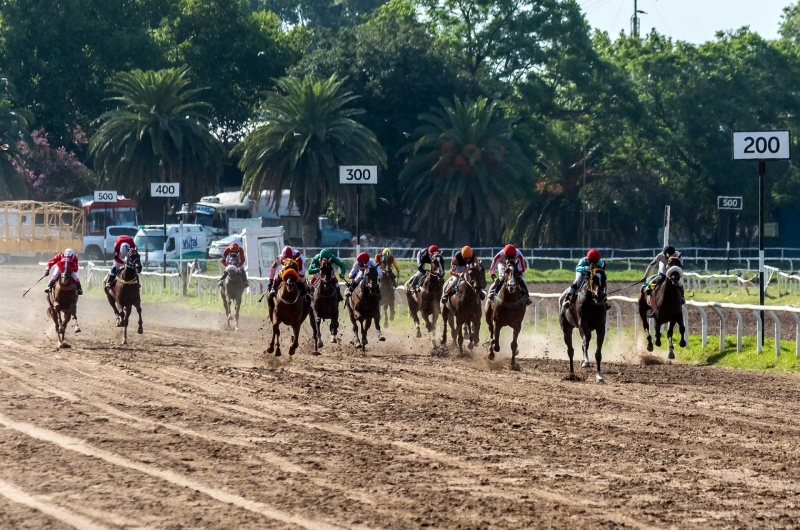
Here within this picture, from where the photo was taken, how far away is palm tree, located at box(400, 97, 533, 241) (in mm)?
55281

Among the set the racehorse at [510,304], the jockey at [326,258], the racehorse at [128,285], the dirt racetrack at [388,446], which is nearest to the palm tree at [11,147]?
the racehorse at [128,285]

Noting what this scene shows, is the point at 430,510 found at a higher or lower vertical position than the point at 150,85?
lower

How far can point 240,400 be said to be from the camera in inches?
526

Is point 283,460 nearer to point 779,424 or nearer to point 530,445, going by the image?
point 530,445

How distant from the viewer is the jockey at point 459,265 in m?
20.1

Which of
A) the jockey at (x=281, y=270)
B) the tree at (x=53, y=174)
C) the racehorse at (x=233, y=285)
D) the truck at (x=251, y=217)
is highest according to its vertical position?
the tree at (x=53, y=174)

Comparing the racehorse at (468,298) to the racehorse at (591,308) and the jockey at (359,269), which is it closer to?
the jockey at (359,269)

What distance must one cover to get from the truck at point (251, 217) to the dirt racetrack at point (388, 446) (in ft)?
133

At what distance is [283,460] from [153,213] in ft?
185

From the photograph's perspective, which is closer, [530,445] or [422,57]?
[530,445]

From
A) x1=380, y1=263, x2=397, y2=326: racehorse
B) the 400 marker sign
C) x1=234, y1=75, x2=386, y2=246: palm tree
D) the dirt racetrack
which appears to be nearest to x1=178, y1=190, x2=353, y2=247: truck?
x1=234, y1=75, x2=386, y2=246: palm tree

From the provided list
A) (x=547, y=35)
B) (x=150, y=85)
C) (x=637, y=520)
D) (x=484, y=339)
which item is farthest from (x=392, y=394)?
(x=547, y=35)

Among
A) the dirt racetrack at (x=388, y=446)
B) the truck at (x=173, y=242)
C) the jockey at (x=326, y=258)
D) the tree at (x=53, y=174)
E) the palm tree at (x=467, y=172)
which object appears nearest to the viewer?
the dirt racetrack at (x=388, y=446)

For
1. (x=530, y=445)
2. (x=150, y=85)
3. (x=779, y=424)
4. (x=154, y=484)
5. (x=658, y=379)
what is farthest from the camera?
(x=150, y=85)
